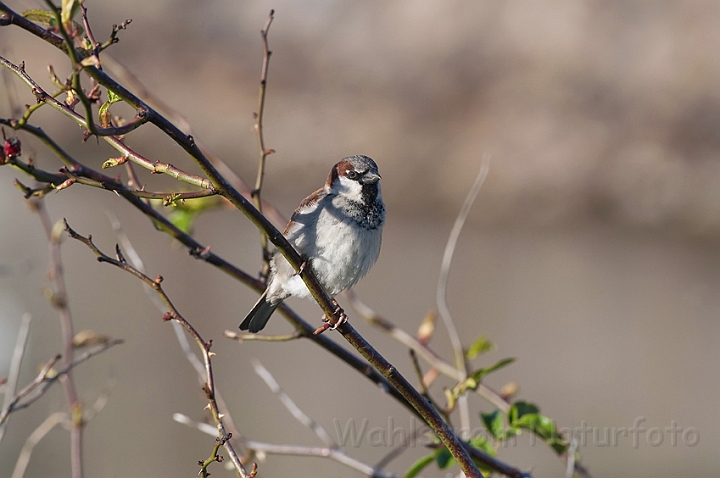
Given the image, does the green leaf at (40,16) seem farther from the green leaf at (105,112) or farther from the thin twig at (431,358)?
the thin twig at (431,358)

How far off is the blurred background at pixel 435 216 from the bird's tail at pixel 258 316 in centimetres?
112

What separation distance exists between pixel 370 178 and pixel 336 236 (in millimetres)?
228

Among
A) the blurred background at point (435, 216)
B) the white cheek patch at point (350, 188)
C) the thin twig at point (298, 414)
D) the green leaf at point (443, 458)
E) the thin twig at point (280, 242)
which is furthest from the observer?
the blurred background at point (435, 216)

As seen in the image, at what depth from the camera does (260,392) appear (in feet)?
15.9

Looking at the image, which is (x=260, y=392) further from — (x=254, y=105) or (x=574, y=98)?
(x=574, y=98)

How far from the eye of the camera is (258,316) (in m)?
2.36

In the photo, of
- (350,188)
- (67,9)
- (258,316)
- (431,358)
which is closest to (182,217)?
(258,316)

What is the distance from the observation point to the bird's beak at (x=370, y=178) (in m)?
2.25

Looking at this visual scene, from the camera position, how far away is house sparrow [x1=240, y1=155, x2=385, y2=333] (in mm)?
2158

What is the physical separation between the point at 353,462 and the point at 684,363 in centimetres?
443

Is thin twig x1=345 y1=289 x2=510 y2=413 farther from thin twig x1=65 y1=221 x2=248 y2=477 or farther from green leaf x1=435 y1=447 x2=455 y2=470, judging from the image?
thin twig x1=65 y1=221 x2=248 y2=477

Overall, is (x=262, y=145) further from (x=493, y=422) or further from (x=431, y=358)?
(x=493, y=422)

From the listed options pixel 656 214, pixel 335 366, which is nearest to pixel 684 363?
pixel 656 214

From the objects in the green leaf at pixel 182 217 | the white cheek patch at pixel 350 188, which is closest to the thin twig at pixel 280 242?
the white cheek patch at pixel 350 188
